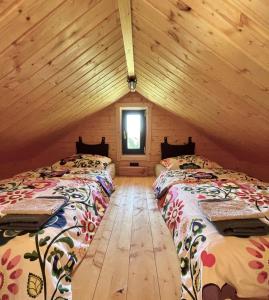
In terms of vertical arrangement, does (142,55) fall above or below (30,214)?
above

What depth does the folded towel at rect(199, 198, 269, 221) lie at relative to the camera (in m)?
1.62

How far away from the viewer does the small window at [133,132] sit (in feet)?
16.4

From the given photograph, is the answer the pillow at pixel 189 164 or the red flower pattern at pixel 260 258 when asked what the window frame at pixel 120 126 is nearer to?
the pillow at pixel 189 164

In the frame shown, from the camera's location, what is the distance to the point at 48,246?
4.80 feet

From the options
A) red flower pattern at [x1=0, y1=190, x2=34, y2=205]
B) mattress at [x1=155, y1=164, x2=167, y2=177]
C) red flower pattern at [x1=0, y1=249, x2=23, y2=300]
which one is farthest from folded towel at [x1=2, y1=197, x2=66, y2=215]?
mattress at [x1=155, y1=164, x2=167, y2=177]

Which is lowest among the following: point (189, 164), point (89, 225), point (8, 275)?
point (89, 225)

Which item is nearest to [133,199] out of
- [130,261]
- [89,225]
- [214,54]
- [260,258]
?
[89,225]

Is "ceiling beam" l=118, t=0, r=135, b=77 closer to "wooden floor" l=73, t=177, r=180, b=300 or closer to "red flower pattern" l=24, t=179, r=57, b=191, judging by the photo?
"red flower pattern" l=24, t=179, r=57, b=191

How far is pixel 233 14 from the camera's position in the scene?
1156mm

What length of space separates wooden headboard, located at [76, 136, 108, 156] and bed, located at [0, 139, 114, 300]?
5.74ft

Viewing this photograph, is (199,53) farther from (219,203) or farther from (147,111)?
(147,111)

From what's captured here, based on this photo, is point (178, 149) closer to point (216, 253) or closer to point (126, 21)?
point (126, 21)

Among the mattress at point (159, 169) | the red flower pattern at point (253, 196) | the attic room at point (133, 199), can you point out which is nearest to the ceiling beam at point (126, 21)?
the attic room at point (133, 199)

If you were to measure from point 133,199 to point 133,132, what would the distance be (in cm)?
189
